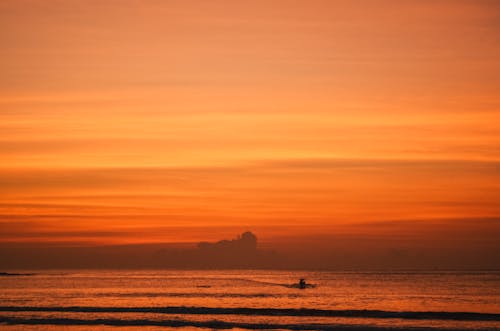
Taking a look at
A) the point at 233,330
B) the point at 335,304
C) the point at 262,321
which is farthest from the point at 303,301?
the point at 233,330

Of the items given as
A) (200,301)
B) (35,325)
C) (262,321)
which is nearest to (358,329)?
(262,321)

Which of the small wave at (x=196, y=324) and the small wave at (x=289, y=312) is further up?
the small wave at (x=289, y=312)

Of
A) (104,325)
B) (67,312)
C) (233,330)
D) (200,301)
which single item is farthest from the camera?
(200,301)

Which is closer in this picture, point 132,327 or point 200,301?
point 132,327

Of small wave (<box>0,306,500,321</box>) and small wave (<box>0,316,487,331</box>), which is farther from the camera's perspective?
small wave (<box>0,306,500,321</box>)

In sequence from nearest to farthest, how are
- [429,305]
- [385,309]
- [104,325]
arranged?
1. [104,325]
2. [385,309]
3. [429,305]

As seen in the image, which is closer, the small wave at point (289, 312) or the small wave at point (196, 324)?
the small wave at point (196, 324)

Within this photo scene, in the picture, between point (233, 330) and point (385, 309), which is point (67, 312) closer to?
point (233, 330)

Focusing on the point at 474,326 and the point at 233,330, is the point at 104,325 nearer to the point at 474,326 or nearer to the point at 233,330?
the point at 233,330

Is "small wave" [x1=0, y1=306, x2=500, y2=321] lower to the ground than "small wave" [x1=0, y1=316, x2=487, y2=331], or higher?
higher

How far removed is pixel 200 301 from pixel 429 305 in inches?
988

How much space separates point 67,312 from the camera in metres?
64.0

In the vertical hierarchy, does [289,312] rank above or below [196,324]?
above

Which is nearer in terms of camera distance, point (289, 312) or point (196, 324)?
point (196, 324)
